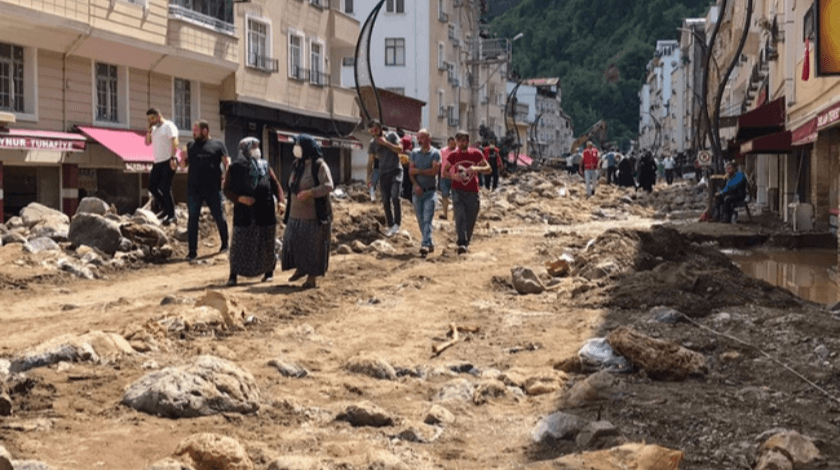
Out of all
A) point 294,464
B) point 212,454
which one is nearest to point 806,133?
point 294,464

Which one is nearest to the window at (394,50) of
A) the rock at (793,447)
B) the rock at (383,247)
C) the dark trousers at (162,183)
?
the dark trousers at (162,183)

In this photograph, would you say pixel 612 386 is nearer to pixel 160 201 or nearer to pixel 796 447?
pixel 796 447

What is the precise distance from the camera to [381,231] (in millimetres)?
18562

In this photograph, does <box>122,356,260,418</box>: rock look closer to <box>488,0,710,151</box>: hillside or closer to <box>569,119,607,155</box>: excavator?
<box>569,119,607,155</box>: excavator

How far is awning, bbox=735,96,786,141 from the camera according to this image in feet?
93.8

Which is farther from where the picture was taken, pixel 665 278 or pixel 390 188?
pixel 390 188

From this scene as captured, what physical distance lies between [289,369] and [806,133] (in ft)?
51.7

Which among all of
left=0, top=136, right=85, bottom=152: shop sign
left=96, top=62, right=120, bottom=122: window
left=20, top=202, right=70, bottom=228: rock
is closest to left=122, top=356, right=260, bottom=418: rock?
→ left=20, top=202, right=70, bottom=228: rock

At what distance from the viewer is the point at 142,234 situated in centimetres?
1527

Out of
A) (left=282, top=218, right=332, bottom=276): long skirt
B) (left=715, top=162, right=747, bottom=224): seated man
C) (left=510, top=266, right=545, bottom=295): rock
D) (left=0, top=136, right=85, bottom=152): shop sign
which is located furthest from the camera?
(left=715, top=162, right=747, bottom=224): seated man

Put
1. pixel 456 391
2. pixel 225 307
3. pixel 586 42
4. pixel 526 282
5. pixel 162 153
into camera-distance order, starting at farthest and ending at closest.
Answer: pixel 586 42, pixel 162 153, pixel 526 282, pixel 225 307, pixel 456 391

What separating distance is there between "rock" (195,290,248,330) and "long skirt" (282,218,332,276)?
212 cm

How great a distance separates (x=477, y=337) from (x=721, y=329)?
2.01m

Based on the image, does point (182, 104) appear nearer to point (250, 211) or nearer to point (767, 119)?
point (767, 119)
